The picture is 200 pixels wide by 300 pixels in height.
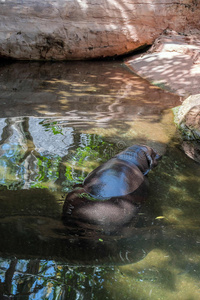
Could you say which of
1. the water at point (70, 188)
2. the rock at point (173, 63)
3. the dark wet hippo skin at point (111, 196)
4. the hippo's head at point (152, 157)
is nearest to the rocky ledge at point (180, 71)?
the rock at point (173, 63)

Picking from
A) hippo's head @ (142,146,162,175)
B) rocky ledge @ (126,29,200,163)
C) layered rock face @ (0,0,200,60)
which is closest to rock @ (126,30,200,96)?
rocky ledge @ (126,29,200,163)

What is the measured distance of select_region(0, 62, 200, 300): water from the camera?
2547 mm

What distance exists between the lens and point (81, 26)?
31.9 feet

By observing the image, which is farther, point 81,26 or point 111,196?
point 81,26

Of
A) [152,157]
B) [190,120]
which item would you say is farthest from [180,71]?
[152,157]

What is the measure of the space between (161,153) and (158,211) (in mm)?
1376

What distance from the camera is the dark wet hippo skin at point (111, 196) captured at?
3.08m

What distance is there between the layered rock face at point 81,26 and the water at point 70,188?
2.80 meters

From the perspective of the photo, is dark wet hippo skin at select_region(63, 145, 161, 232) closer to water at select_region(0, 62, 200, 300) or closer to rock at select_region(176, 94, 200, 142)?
water at select_region(0, 62, 200, 300)

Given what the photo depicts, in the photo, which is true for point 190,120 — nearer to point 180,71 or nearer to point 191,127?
point 191,127

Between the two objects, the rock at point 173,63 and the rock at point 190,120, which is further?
the rock at point 173,63

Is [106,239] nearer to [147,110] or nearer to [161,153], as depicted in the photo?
[161,153]

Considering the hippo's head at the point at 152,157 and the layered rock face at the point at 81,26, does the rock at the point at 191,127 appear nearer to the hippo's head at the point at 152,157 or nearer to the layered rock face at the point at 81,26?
the hippo's head at the point at 152,157

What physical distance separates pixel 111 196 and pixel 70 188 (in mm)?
592
